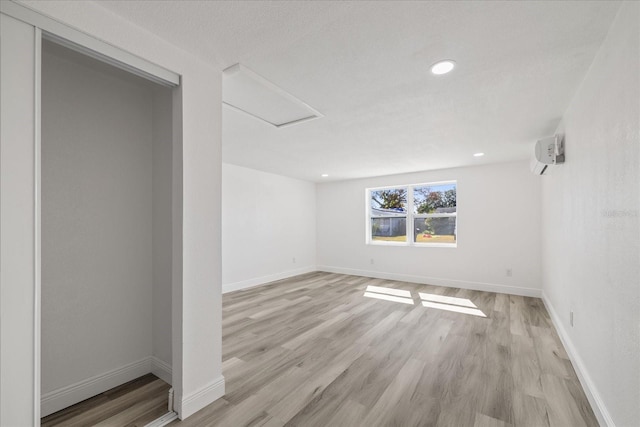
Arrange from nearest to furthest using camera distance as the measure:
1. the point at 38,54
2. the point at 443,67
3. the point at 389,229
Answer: the point at 38,54
the point at 443,67
the point at 389,229

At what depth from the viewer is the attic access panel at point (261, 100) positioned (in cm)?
202

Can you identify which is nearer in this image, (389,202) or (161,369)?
(161,369)

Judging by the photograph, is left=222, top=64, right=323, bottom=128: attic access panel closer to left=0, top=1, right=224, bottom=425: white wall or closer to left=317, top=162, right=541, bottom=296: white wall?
left=0, top=1, right=224, bottom=425: white wall

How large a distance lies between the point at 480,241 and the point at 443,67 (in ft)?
13.3

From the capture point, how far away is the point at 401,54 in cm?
173

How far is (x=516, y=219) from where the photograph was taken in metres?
4.69

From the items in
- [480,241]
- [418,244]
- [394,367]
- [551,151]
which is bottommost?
[394,367]

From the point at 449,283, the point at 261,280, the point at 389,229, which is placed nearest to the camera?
the point at 449,283

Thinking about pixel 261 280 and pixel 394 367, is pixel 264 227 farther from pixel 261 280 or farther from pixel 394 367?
pixel 394 367

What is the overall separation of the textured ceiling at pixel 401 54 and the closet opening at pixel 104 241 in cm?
59

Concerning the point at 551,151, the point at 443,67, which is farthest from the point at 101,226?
the point at 551,151

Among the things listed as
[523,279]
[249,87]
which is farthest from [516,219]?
[249,87]

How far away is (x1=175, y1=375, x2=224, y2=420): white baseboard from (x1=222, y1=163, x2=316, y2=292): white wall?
3.06m

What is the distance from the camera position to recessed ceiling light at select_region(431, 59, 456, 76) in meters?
1.81
